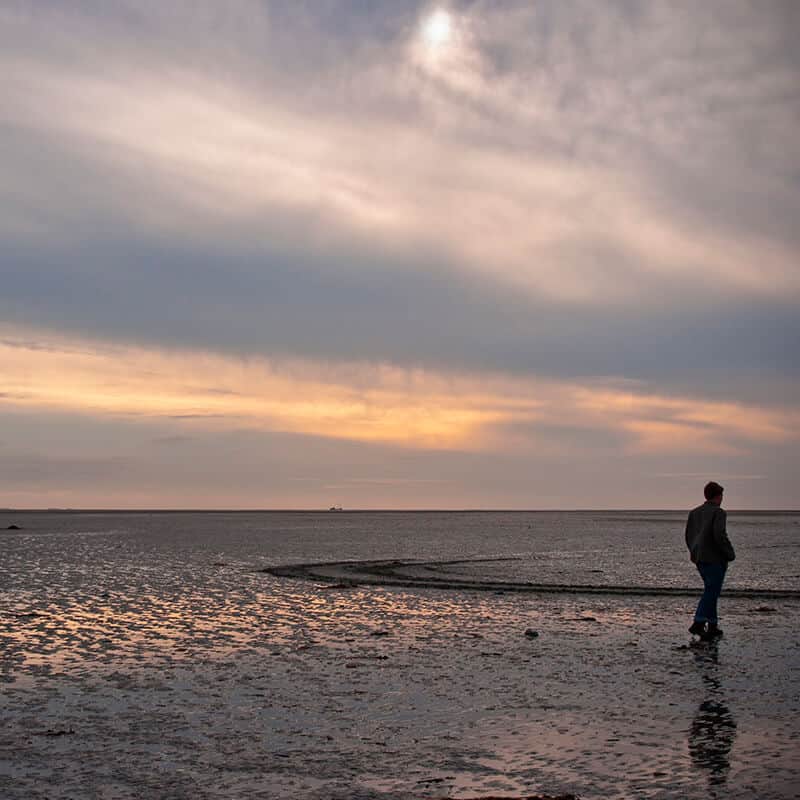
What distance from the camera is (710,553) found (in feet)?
55.6

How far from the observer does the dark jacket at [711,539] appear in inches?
665

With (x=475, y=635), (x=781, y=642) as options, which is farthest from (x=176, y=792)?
(x=781, y=642)

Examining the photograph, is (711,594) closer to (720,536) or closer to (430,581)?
(720,536)

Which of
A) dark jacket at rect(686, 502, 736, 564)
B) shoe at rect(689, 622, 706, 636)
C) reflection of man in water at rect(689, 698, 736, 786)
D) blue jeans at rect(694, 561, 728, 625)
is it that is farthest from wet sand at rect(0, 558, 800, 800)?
dark jacket at rect(686, 502, 736, 564)

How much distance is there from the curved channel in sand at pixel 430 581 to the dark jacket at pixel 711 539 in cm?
810

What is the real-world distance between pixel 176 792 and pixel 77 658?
763 centimetres

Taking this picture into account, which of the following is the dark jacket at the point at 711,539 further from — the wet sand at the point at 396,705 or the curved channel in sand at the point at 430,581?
the curved channel in sand at the point at 430,581

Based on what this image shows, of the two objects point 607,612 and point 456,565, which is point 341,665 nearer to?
point 607,612

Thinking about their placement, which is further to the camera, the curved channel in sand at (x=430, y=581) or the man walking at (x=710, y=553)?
the curved channel in sand at (x=430, y=581)

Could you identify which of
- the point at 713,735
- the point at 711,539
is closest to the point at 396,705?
the point at 713,735

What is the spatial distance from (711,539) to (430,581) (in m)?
14.3

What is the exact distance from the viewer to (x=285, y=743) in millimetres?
9461

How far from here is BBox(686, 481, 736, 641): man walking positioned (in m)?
16.5

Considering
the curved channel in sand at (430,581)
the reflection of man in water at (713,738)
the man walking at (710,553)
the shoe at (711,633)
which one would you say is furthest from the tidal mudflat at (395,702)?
the curved channel in sand at (430,581)
